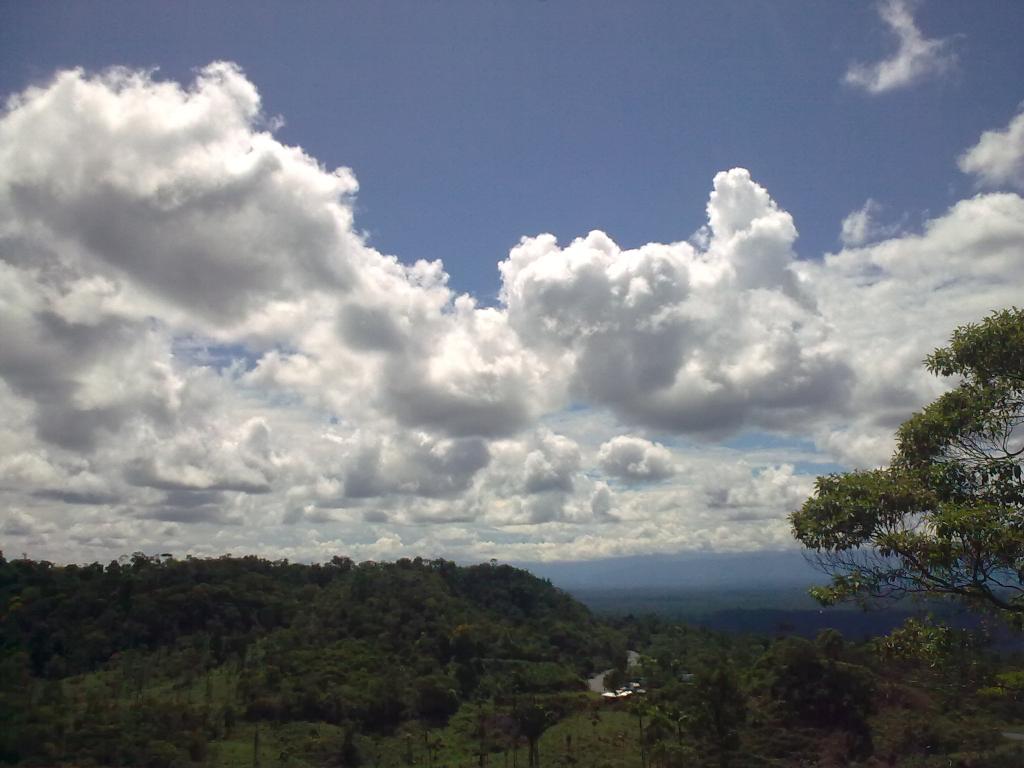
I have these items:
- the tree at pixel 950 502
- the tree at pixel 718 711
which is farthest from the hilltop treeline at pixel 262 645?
the tree at pixel 950 502

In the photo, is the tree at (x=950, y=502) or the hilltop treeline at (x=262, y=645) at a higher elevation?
the tree at (x=950, y=502)

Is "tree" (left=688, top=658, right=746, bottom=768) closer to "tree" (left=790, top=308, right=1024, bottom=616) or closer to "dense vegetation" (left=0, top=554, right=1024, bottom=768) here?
"dense vegetation" (left=0, top=554, right=1024, bottom=768)

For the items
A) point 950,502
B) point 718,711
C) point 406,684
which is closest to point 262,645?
point 406,684

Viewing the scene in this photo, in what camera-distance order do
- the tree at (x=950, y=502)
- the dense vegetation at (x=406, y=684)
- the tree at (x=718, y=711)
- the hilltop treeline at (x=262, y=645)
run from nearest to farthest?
the tree at (x=950, y=502), the tree at (x=718, y=711), the dense vegetation at (x=406, y=684), the hilltop treeline at (x=262, y=645)

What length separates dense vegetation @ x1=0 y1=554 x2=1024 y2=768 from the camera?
3678 cm

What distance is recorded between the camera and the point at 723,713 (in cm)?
3528

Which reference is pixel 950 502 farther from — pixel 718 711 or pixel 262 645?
pixel 262 645

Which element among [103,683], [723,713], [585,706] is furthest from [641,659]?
[103,683]

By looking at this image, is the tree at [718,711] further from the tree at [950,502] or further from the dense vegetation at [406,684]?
the tree at [950,502]

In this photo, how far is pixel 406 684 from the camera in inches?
2258

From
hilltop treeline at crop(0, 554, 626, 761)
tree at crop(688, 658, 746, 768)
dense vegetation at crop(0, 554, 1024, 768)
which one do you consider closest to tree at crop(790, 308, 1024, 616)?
dense vegetation at crop(0, 554, 1024, 768)

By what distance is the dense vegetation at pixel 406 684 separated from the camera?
36781 mm

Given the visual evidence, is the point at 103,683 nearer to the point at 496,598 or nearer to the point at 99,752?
the point at 99,752

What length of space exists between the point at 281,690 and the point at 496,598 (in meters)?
44.9
